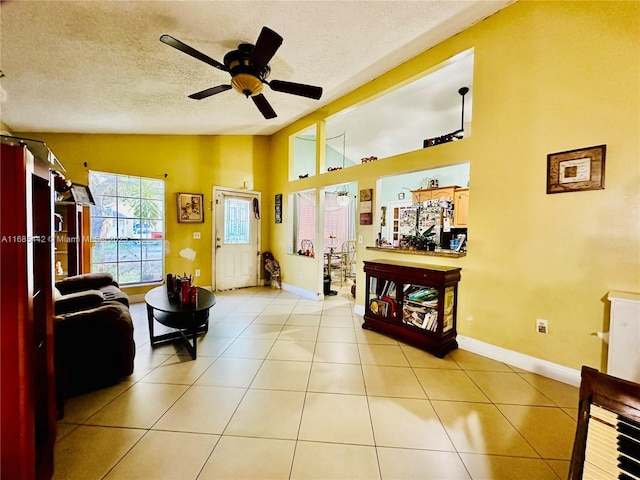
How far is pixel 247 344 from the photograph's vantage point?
2709 millimetres

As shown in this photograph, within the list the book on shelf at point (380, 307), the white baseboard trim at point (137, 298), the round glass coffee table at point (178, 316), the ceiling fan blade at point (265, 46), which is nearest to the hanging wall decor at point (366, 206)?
the book on shelf at point (380, 307)

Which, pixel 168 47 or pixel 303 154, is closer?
pixel 168 47

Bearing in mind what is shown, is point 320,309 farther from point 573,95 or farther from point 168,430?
point 573,95

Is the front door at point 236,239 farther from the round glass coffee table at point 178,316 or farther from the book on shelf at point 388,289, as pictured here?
the book on shelf at point 388,289

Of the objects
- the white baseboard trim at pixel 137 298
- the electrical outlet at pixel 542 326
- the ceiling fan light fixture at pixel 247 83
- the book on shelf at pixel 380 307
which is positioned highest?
the ceiling fan light fixture at pixel 247 83

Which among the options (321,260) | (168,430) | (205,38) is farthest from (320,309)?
(205,38)

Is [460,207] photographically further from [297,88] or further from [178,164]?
[178,164]

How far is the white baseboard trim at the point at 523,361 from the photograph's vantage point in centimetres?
205

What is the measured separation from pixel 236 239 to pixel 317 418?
4.16m

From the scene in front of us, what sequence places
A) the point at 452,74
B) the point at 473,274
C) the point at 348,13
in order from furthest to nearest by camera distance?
the point at 452,74 < the point at 473,274 < the point at 348,13

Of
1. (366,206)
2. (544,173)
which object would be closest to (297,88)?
(366,206)

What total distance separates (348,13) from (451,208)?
12.4 feet

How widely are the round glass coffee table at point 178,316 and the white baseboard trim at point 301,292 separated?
6.65 feet

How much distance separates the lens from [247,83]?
2.28 meters
